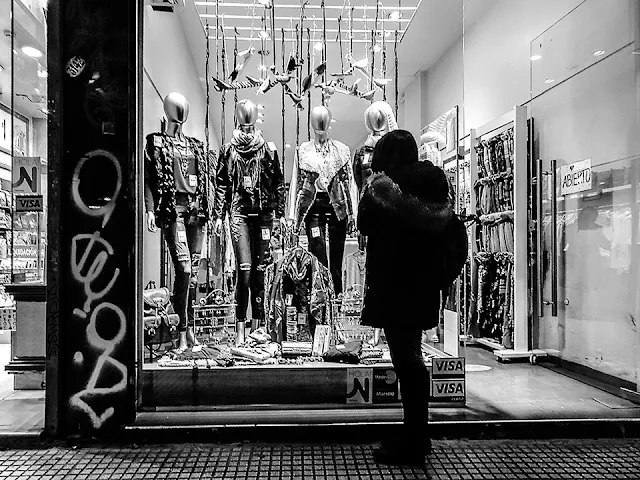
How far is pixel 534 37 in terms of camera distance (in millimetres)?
4953

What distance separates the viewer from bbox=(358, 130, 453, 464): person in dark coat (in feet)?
7.41

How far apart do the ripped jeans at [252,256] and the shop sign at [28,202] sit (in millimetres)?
1275

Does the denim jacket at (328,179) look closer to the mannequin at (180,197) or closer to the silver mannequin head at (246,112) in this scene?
the silver mannequin head at (246,112)

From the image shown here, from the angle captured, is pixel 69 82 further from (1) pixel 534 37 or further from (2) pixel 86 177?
(1) pixel 534 37

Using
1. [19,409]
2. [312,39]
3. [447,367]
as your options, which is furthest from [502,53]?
[19,409]

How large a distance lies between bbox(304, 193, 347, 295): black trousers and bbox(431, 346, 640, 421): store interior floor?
111 centimetres

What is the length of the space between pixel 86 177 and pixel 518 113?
12.1ft

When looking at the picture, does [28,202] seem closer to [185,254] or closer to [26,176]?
[26,176]

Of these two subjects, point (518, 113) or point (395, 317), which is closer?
point (395, 317)

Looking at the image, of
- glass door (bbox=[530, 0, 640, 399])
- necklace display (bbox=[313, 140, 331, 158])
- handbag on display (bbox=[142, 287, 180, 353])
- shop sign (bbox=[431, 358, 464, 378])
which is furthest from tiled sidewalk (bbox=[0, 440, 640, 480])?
necklace display (bbox=[313, 140, 331, 158])

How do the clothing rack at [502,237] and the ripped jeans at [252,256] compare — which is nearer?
the ripped jeans at [252,256]

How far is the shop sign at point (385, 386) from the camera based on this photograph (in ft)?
9.86

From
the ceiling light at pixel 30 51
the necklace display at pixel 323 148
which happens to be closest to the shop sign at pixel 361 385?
the necklace display at pixel 323 148

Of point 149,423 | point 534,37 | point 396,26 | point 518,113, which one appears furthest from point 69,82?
point 534,37
